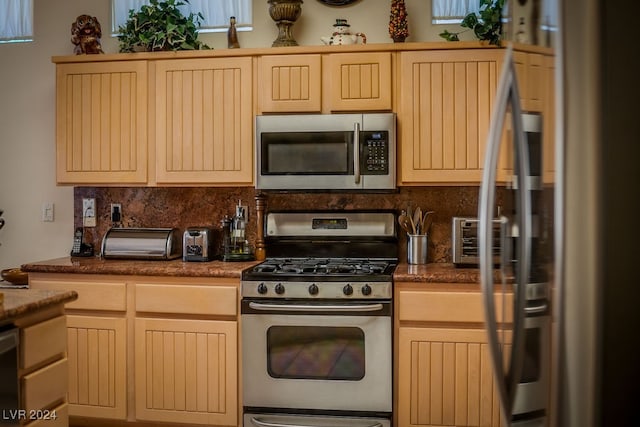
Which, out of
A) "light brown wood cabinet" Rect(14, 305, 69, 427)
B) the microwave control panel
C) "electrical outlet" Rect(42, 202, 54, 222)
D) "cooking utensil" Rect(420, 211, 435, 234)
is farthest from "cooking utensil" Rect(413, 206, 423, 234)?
"electrical outlet" Rect(42, 202, 54, 222)

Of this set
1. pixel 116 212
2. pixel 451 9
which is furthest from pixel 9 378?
pixel 451 9

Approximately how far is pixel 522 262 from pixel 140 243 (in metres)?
2.66

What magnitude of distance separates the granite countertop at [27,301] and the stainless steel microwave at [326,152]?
1.40m

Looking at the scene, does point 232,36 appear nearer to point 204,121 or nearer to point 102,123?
point 204,121

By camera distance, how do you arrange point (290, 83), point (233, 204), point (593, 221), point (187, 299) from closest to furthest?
point (593, 221) → point (187, 299) → point (290, 83) → point (233, 204)

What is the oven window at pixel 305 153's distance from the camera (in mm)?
3223

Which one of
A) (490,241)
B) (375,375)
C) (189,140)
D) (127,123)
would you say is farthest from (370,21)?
(490,241)

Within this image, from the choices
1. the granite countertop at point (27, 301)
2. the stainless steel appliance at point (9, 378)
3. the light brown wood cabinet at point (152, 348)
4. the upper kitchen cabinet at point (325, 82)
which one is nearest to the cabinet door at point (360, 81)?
the upper kitchen cabinet at point (325, 82)

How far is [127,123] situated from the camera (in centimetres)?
345

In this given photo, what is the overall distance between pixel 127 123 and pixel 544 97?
9.16 ft

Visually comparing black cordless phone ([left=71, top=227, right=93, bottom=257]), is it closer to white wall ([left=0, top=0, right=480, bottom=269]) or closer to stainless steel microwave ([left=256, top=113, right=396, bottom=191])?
white wall ([left=0, top=0, right=480, bottom=269])

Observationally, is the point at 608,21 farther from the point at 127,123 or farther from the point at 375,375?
the point at 127,123

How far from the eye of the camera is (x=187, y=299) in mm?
3080

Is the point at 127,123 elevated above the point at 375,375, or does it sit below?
above
